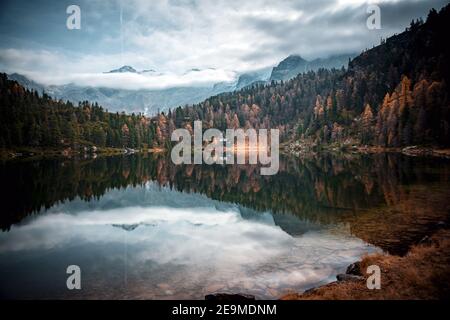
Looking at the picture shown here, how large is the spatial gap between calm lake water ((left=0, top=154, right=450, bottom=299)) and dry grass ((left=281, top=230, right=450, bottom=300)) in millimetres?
2455

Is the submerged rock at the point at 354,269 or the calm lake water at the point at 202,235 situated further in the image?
the calm lake water at the point at 202,235

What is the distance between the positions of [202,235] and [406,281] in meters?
20.6

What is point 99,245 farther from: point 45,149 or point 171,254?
point 45,149

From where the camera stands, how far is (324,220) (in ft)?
118

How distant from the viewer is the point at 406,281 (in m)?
16.4

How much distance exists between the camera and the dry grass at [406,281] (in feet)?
48.8

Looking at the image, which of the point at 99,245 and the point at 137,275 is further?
the point at 99,245

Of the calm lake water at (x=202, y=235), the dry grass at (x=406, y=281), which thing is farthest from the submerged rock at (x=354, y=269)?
the calm lake water at (x=202, y=235)

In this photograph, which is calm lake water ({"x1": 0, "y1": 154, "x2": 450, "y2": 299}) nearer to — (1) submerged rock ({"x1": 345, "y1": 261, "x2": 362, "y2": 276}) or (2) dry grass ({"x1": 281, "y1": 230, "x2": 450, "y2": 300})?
(1) submerged rock ({"x1": 345, "y1": 261, "x2": 362, "y2": 276})

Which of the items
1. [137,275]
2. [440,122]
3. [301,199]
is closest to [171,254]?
[137,275]

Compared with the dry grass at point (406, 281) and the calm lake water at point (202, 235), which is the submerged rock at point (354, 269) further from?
the calm lake water at point (202, 235)

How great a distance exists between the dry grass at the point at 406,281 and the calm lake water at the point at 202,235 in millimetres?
2455

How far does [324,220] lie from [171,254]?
58.0ft

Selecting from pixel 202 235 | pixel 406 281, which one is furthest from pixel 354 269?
pixel 202 235
